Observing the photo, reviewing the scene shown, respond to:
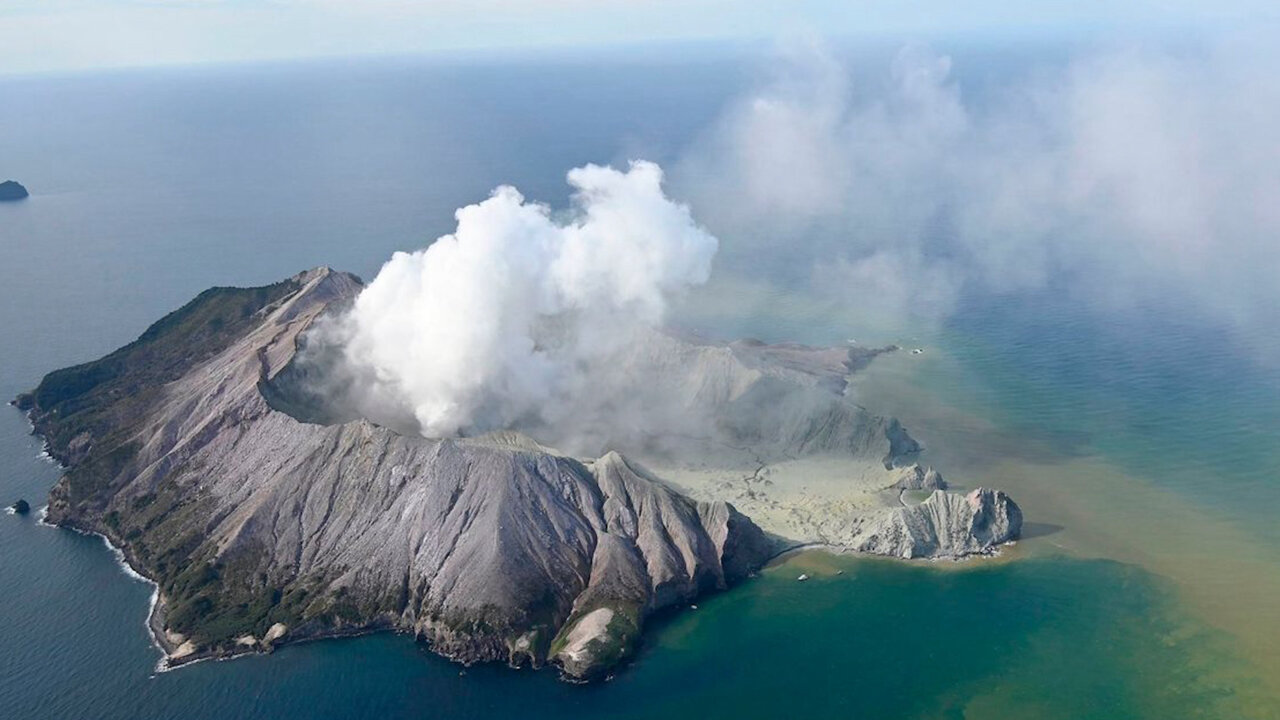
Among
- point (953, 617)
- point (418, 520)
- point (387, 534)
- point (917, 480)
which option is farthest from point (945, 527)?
point (387, 534)

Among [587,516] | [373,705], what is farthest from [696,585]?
[373,705]

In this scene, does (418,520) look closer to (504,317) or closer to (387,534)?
(387,534)

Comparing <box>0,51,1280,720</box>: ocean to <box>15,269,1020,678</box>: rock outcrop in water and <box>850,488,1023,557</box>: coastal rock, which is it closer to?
<box>850,488,1023,557</box>: coastal rock

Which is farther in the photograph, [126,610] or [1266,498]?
[1266,498]

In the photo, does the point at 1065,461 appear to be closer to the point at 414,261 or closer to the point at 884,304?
the point at 884,304

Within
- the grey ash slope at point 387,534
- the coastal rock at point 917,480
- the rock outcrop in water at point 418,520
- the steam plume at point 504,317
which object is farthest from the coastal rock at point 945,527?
the steam plume at point 504,317
